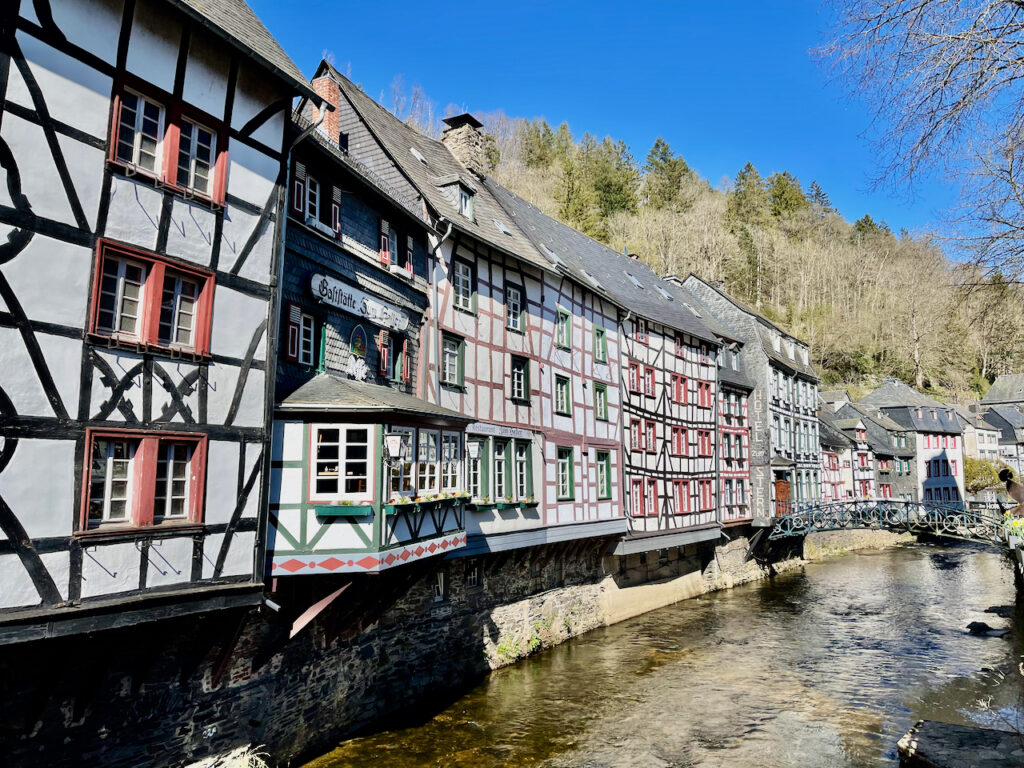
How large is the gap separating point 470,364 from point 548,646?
25.5 feet

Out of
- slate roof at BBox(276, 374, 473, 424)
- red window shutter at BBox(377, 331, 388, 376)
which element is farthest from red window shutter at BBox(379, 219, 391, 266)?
slate roof at BBox(276, 374, 473, 424)

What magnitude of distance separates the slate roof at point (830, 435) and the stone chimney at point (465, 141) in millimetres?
28666

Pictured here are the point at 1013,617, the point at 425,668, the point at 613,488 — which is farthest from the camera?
the point at 1013,617

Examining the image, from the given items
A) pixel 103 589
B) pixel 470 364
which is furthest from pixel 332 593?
pixel 470 364

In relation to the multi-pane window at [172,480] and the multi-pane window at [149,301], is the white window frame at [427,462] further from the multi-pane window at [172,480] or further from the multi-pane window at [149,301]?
the multi-pane window at [149,301]

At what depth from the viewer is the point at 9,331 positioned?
7.22 m

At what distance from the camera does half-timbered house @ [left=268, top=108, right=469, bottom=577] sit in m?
→ 10.5

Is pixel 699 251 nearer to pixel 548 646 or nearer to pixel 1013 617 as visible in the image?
pixel 1013 617

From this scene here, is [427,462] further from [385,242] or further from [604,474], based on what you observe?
[604,474]

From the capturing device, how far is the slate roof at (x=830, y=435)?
42.7m

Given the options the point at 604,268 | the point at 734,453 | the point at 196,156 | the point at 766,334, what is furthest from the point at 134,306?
the point at 766,334

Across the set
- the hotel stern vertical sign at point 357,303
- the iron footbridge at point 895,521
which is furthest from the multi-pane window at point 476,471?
the iron footbridge at point 895,521

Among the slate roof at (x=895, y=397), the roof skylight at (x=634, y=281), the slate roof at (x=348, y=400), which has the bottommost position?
the slate roof at (x=348, y=400)

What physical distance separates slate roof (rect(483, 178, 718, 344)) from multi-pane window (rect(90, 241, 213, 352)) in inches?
507
